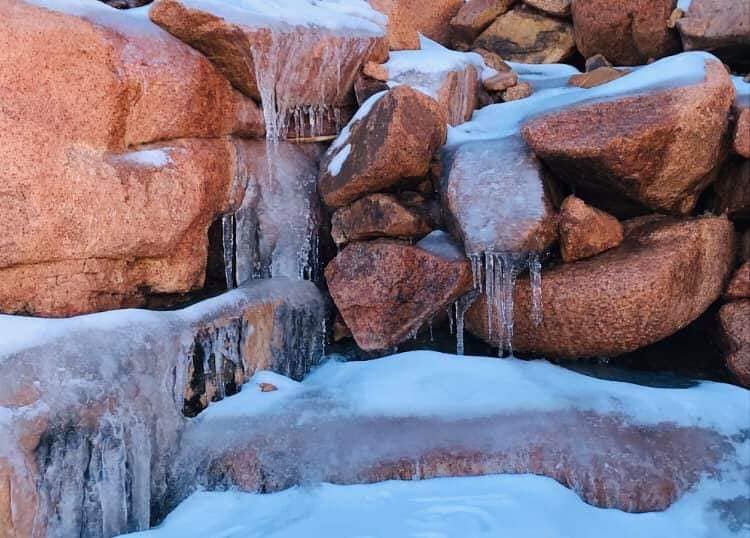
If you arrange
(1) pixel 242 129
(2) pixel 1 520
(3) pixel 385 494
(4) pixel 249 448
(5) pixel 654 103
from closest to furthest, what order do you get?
1. (2) pixel 1 520
2. (3) pixel 385 494
3. (4) pixel 249 448
4. (5) pixel 654 103
5. (1) pixel 242 129

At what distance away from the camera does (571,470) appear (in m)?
3.68

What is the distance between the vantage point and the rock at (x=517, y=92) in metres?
7.28

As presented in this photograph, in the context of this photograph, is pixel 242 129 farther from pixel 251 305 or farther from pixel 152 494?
pixel 152 494

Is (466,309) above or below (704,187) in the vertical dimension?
below

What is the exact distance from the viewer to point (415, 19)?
883cm

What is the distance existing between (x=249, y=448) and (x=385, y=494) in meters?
0.86

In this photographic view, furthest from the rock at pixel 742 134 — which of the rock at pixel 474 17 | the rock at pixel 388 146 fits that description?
the rock at pixel 474 17

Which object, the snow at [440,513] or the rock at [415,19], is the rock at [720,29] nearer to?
the rock at [415,19]

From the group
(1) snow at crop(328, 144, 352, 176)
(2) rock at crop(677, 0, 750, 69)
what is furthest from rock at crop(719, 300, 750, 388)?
(2) rock at crop(677, 0, 750, 69)

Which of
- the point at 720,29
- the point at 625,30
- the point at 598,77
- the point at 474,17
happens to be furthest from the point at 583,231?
the point at 474,17

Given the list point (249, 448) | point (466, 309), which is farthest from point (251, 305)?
point (466, 309)

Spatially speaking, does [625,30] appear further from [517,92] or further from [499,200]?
[499,200]

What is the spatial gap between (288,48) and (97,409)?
3558 millimetres

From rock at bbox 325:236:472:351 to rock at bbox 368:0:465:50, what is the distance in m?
3.04
